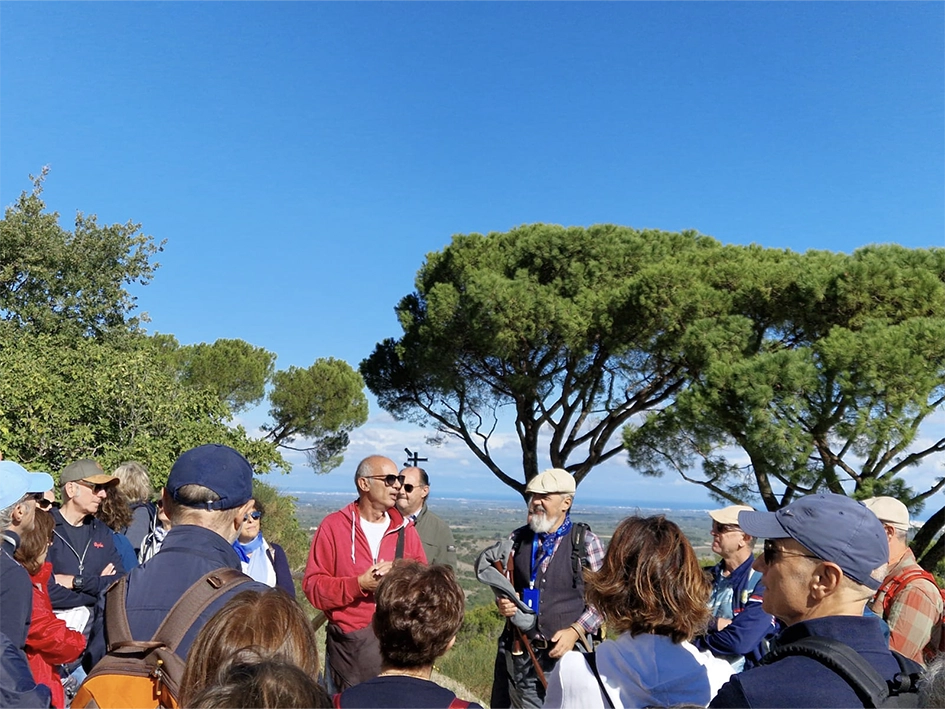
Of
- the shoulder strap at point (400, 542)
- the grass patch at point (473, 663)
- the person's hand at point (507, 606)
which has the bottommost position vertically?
the grass patch at point (473, 663)

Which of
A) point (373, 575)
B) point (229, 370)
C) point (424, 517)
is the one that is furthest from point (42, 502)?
point (229, 370)

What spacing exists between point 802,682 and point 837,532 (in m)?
0.33

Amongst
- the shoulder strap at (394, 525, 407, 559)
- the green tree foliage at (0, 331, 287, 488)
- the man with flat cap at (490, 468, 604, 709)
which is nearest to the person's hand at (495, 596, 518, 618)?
the man with flat cap at (490, 468, 604, 709)

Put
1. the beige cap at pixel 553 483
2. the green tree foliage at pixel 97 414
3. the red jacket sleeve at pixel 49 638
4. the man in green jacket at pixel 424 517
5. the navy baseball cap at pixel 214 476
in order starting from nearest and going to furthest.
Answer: the navy baseball cap at pixel 214 476 → the red jacket sleeve at pixel 49 638 → the beige cap at pixel 553 483 → the man in green jacket at pixel 424 517 → the green tree foliage at pixel 97 414

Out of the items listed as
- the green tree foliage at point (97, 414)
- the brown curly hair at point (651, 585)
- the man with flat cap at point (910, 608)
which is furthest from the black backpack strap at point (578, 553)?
the green tree foliage at point (97, 414)

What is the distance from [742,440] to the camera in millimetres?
11484

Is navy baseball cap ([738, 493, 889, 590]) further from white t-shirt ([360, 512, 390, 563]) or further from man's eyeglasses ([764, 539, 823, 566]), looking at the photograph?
white t-shirt ([360, 512, 390, 563])

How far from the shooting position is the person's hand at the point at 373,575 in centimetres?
294

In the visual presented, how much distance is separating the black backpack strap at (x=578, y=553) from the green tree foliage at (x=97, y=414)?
702cm

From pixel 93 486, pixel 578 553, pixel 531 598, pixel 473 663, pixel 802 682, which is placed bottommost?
pixel 473 663

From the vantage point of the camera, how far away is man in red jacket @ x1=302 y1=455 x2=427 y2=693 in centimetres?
316

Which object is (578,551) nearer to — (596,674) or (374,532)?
(374,532)

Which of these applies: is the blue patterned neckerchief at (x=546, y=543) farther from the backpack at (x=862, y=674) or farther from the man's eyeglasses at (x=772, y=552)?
the backpack at (x=862, y=674)

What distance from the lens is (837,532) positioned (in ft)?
4.80
